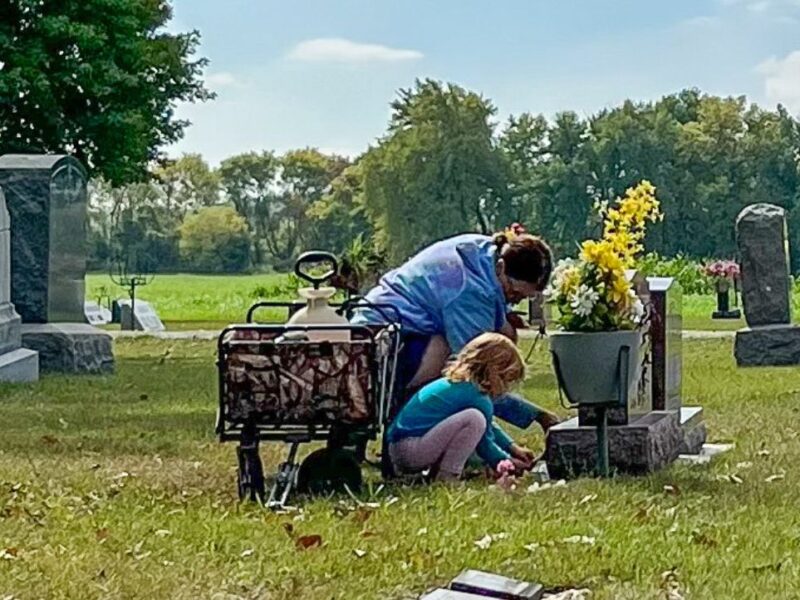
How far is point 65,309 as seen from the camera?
1580cm

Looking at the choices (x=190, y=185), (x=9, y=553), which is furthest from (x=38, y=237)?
(x=190, y=185)

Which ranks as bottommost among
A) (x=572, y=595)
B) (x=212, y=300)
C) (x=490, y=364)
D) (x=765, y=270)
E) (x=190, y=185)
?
(x=572, y=595)

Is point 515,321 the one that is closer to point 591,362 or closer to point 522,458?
point 522,458

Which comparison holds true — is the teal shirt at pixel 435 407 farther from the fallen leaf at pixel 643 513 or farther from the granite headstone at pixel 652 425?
the fallen leaf at pixel 643 513

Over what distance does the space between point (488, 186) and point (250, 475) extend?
58007 millimetres

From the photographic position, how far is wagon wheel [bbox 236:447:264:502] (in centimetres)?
627

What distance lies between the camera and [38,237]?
15.5 meters

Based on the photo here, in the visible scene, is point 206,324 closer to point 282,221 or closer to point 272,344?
point 272,344

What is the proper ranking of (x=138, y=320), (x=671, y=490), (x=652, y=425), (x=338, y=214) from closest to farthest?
1. (x=671, y=490)
2. (x=652, y=425)
3. (x=138, y=320)
4. (x=338, y=214)

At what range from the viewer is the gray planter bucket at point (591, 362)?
21.7 feet

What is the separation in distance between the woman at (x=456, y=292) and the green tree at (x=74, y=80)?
14538 mm

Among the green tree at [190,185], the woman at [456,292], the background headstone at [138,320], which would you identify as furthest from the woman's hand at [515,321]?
the green tree at [190,185]

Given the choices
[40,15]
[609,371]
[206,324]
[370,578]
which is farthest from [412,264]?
[206,324]

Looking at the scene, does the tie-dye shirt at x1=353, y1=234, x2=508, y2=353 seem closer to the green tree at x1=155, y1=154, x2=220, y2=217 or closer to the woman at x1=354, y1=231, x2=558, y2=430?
the woman at x1=354, y1=231, x2=558, y2=430
